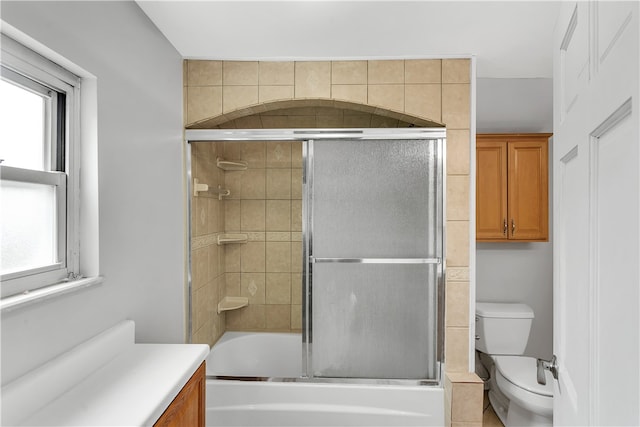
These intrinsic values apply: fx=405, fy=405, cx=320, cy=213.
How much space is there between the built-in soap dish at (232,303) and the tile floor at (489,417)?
208 cm

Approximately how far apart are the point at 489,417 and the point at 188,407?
2395mm

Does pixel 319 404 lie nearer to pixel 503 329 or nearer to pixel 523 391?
pixel 523 391

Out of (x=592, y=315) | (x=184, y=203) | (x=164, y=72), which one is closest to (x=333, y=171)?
(x=184, y=203)

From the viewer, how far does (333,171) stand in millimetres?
2598

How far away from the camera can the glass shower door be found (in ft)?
8.42

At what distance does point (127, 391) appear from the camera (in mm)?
1279

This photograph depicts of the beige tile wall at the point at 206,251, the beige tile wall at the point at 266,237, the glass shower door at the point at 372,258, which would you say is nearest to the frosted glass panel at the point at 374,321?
the glass shower door at the point at 372,258

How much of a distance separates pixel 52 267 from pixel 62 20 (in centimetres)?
86

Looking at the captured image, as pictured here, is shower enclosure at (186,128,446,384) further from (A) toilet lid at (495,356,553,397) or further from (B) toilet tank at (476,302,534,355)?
(B) toilet tank at (476,302,534,355)

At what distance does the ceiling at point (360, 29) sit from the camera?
191cm

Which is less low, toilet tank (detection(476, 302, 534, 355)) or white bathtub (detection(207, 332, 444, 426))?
toilet tank (detection(476, 302, 534, 355))

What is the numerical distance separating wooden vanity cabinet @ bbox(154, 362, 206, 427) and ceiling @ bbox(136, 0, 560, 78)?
1.65 metres

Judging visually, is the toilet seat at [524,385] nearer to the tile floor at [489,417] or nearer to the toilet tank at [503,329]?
the toilet tank at [503,329]

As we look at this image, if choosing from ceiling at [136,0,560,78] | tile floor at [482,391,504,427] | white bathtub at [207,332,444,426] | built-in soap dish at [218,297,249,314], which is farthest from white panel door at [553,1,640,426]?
built-in soap dish at [218,297,249,314]
